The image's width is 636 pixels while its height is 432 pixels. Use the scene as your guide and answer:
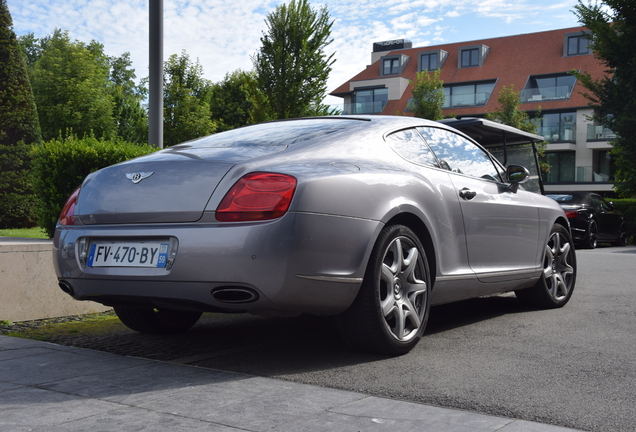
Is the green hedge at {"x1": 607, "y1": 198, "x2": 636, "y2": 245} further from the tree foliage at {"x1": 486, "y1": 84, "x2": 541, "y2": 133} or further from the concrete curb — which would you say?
the tree foliage at {"x1": 486, "y1": 84, "x2": 541, "y2": 133}

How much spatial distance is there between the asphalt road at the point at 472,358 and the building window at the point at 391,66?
5214 centimetres

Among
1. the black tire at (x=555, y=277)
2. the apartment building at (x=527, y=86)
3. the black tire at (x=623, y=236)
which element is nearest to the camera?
the black tire at (x=555, y=277)

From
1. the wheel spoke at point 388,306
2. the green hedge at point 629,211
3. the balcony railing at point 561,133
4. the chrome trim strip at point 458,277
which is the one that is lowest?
the green hedge at point 629,211

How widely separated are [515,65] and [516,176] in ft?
158

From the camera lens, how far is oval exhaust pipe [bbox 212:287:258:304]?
12.0 feet

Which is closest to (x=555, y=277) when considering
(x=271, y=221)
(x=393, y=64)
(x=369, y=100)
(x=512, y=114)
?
(x=271, y=221)

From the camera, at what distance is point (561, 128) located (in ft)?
152

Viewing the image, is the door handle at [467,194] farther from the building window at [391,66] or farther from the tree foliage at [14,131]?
the building window at [391,66]

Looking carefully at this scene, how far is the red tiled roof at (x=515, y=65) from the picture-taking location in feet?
156

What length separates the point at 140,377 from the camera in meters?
3.69

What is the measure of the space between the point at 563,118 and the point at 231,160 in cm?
4621

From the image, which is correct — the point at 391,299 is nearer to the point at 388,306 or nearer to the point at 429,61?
the point at 388,306

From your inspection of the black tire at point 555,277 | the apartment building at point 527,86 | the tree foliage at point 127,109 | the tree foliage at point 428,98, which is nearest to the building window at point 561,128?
the apartment building at point 527,86

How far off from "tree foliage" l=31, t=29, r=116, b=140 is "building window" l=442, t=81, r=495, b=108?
78.6 feet
